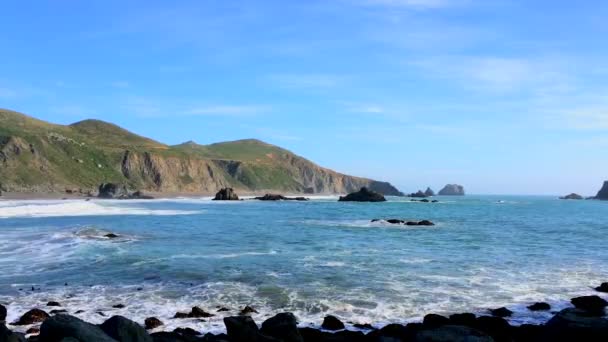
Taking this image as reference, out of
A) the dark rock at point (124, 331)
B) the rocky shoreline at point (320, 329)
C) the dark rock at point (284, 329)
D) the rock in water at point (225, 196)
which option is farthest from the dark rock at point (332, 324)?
the rock in water at point (225, 196)

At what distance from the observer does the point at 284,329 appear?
47.0ft

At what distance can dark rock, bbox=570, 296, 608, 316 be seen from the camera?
1939 cm

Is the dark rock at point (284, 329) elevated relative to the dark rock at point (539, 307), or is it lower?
elevated

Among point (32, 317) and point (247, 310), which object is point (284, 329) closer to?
point (247, 310)

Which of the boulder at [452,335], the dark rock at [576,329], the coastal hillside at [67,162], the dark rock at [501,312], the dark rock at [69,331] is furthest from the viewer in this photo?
the coastal hillside at [67,162]

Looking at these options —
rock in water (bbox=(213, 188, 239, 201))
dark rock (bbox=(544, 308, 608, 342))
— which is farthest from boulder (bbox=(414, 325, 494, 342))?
rock in water (bbox=(213, 188, 239, 201))

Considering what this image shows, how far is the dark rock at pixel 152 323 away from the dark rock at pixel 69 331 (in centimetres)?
461

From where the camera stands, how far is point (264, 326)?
1502 cm

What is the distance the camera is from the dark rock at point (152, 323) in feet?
53.7

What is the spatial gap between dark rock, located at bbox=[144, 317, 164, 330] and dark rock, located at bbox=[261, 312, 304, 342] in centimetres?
Result: 380

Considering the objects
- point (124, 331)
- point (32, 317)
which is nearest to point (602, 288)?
point (124, 331)

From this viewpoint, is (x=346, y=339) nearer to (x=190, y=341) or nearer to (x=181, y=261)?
(x=190, y=341)

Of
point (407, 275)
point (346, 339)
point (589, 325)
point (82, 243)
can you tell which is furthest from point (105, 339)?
point (82, 243)

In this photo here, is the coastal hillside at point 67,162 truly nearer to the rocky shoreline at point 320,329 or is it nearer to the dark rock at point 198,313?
the dark rock at point 198,313
